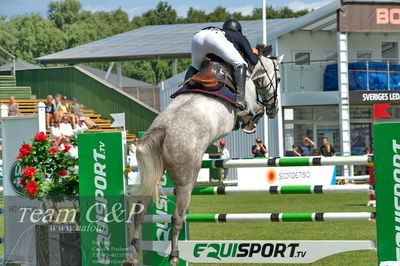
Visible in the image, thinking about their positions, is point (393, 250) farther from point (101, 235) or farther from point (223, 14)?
point (223, 14)

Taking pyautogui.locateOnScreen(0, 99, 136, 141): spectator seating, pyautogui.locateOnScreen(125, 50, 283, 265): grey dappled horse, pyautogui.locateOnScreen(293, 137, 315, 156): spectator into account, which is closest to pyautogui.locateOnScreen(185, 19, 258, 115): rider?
pyautogui.locateOnScreen(125, 50, 283, 265): grey dappled horse

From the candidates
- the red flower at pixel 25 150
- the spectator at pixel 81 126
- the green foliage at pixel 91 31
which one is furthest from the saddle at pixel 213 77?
the green foliage at pixel 91 31

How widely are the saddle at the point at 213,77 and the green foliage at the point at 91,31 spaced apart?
202 ft

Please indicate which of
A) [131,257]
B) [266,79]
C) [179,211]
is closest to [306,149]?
[266,79]

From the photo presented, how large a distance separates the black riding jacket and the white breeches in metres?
0.10

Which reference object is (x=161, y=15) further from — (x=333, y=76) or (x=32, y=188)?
(x=32, y=188)

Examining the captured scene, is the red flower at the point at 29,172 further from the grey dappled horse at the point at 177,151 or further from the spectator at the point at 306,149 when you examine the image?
the spectator at the point at 306,149

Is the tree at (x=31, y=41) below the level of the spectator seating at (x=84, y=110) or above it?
above

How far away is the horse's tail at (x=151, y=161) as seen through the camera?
6078 millimetres

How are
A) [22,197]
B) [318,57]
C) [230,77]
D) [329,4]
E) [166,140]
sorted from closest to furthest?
[166,140] < [230,77] < [22,197] < [329,4] < [318,57]

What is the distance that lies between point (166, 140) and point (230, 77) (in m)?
0.88

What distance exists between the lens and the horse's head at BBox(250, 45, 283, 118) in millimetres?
7239

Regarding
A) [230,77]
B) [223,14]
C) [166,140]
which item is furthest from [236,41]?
[223,14]

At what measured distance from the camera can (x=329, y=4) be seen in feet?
82.9
